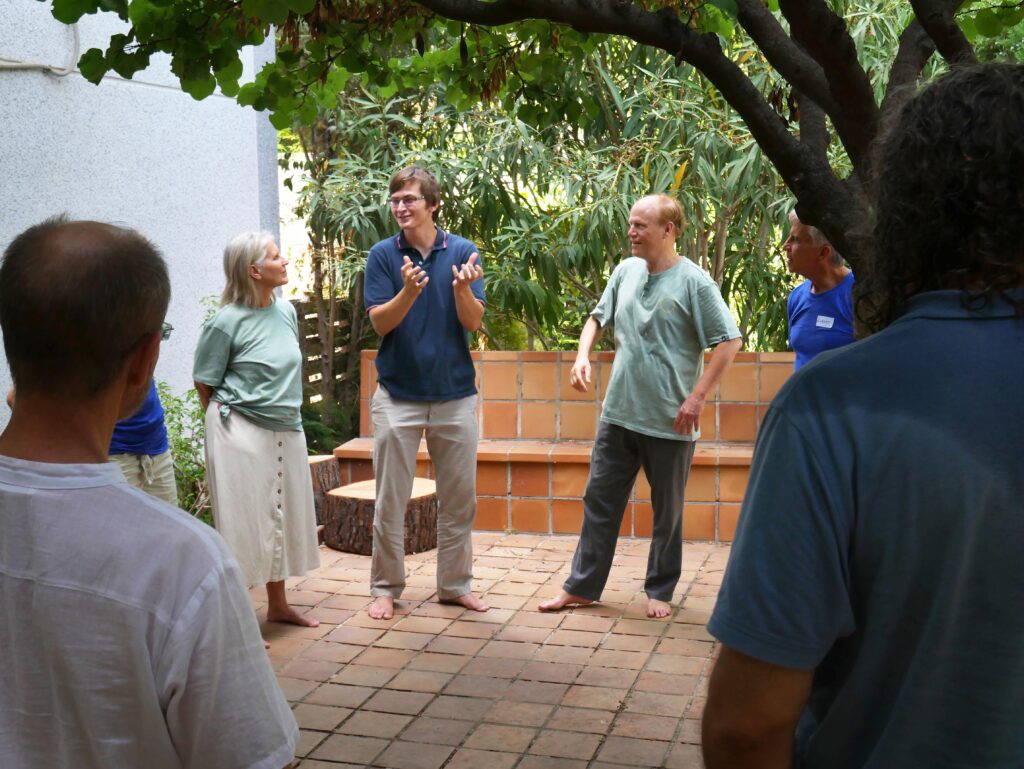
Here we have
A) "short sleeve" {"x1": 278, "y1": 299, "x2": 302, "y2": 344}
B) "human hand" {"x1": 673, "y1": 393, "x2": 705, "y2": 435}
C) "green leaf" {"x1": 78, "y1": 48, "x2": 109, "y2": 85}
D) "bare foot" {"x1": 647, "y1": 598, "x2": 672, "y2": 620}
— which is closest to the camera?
"green leaf" {"x1": 78, "y1": 48, "x2": 109, "y2": 85}

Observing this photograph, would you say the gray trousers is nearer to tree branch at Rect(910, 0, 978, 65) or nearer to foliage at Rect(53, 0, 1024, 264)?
foliage at Rect(53, 0, 1024, 264)

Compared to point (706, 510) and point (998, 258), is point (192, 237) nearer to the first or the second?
point (706, 510)

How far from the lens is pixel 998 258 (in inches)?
53.3

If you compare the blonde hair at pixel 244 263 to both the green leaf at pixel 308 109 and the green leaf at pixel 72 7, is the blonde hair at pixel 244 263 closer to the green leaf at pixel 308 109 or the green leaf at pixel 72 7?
the green leaf at pixel 308 109

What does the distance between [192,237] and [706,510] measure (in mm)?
3514

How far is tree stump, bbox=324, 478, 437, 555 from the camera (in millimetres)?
6914

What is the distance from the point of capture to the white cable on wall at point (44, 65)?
18.8 ft

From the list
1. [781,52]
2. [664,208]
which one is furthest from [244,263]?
[781,52]

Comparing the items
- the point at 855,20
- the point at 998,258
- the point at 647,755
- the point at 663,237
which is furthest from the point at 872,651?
the point at 855,20

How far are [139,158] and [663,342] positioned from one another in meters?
3.19

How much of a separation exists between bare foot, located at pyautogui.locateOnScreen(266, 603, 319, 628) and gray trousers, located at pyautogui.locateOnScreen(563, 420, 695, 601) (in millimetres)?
1244

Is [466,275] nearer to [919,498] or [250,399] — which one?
[250,399]

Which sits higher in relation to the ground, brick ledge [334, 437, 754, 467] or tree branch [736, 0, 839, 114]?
tree branch [736, 0, 839, 114]

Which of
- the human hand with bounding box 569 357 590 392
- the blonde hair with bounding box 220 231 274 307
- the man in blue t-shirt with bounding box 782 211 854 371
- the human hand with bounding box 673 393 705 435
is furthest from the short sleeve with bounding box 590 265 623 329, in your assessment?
the blonde hair with bounding box 220 231 274 307
